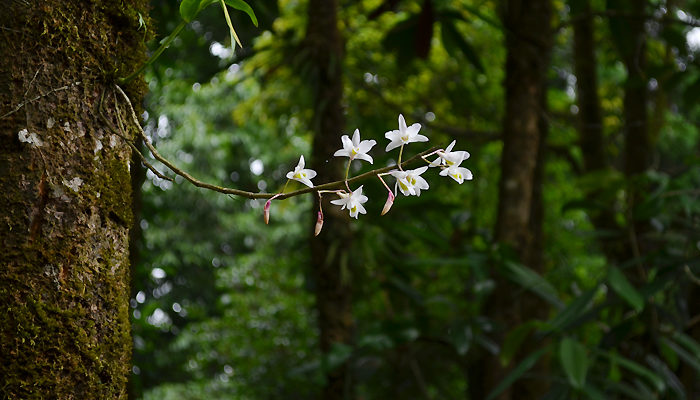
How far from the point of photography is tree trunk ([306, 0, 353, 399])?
2.33 meters

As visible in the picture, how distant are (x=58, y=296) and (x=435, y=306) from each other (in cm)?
252

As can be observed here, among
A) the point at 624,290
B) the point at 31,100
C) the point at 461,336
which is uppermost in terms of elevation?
the point at 31,100

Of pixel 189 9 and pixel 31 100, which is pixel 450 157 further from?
pixel 31 100

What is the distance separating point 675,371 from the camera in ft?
9.27

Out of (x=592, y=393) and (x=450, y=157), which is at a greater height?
(x=450, y=157)

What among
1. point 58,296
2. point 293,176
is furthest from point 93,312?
point 293,176

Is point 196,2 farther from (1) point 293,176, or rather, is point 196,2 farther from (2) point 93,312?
(2) point 93,312

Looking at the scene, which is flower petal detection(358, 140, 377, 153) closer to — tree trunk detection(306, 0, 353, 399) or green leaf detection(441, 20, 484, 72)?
tree trunk detection(306, 0, 353, 399)

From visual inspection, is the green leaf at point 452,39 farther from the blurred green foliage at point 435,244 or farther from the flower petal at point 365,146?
the flower petal at point 365,146

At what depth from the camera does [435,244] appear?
2645mm

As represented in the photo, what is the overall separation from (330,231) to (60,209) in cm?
160

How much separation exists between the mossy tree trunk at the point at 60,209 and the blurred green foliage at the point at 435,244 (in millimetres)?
926

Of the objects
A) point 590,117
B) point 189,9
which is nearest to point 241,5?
point 189,9

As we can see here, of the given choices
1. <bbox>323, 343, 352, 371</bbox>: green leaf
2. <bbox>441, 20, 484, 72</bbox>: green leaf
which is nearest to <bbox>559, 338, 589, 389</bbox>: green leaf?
<bbox>323, 343, 352, 371</bbox>: green leaf
